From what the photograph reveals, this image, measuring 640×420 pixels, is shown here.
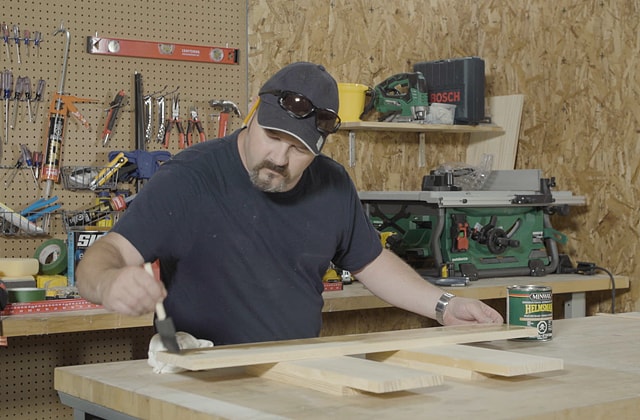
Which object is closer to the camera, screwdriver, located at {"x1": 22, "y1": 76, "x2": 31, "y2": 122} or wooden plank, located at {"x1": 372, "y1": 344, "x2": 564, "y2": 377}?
wooden plank, located at {"x1": 372, "y1": 344, "x2": 564, "y2": 377}

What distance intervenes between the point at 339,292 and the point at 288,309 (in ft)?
4.82

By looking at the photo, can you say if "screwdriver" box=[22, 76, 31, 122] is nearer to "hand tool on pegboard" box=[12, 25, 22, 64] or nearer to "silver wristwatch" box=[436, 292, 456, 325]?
"hand tool on pegboard" box=[12, 25, 22, 64]

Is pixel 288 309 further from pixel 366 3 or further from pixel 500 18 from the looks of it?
pixel 500 18

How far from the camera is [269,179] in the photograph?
6.96ft

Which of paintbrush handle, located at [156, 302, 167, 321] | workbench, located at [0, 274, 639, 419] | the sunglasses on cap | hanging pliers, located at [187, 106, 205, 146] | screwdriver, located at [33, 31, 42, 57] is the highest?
screwdriver, located at [33, 31, 42, 57]

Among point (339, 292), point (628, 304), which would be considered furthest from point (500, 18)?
point (339, 292)

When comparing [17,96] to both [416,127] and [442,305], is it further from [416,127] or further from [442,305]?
[442,305]

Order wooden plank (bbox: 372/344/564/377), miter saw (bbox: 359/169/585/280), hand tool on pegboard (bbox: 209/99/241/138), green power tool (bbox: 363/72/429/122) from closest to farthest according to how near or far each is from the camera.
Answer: wooden plank (bbox: 372/344/564/377), miter saw (bbox: 359/169/585/280), hand tool on pegboard (bbox: 209/99/241/138), green power tool (bbox: 363/72/429/122)

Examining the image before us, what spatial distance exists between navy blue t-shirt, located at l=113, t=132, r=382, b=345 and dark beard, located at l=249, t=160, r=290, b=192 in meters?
0.06

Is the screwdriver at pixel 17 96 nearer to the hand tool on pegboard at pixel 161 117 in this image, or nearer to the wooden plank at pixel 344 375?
the hand tool on pegboard at pixel 161 117

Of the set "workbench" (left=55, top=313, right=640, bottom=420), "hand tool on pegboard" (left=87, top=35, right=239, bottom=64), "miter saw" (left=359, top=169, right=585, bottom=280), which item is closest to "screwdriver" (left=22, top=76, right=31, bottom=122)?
"hand tool on pegboard" (left=87, top=35, right=239, bottom=64)

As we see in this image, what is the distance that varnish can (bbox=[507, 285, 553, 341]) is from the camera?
2141mm

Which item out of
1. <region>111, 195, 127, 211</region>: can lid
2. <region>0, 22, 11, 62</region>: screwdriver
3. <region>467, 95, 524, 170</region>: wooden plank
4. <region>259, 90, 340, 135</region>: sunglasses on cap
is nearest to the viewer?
<region>259, 90, 340, 135</region>: sunglasses on cap

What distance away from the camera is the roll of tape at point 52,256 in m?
3.52
